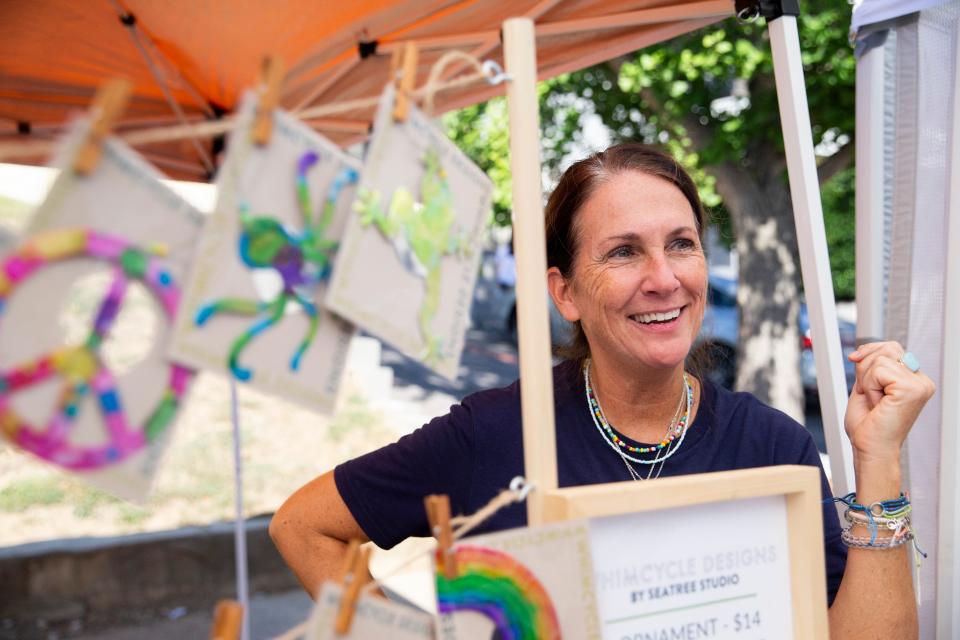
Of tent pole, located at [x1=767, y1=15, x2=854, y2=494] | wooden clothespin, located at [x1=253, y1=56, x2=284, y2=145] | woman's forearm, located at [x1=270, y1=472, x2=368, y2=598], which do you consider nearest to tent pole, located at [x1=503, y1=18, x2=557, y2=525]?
wooden clothespin, located at [x1=253, y1=56, x2=284, y2=145]

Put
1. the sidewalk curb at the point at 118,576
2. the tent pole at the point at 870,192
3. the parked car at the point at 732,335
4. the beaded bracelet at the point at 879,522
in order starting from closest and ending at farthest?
1. the beaded bracelet at the point at 879,522
2. the tent pole at the point at 870,192
3. the sidewalk curb at the point at 118,576
4. the parked car at the point at 732,335

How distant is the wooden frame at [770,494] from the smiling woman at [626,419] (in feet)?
0.73

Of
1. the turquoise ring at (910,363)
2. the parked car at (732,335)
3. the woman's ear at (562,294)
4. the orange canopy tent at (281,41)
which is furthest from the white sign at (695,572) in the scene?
the parked car at (732,335)

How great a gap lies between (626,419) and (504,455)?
22cm

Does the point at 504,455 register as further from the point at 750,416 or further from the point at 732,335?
the point at 732,335

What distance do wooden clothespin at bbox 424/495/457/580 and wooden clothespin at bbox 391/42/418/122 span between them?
0.35m

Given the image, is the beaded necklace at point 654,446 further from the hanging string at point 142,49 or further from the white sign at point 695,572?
the hanging string at point 142,49

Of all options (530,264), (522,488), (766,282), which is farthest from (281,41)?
(766,282)

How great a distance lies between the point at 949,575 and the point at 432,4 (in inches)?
66.5

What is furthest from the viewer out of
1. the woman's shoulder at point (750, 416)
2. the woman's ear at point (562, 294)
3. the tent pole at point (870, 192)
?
the tent pole at point (870, 192)

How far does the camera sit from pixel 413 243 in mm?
819

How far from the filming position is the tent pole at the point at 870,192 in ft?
6.52

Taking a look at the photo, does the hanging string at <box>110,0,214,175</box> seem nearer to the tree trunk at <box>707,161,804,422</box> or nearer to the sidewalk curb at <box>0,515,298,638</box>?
the sidewalk curb at <box>0,515,298,638</box>

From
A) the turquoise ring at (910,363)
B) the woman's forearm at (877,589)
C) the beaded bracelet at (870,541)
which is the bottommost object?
the woman's forearm at (877,589)
